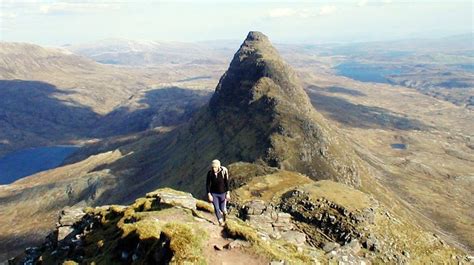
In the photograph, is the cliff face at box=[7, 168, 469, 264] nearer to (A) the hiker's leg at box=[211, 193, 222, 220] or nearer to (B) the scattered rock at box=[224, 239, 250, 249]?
(B) the scattered rock at box=[224, 239, 250, 249]

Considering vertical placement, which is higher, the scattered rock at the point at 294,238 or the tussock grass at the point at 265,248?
the tussock grass at the point at 265,248

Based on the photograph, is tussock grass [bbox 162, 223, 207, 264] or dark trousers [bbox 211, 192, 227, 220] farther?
dark trousers [bbox 211, 192, 227, 220]

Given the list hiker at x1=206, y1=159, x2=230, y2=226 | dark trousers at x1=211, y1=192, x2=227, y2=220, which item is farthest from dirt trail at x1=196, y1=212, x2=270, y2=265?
hiker at x1=206, y1=159, x2=230, y2=226

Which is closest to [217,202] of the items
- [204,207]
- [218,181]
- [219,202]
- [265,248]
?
[219,202]

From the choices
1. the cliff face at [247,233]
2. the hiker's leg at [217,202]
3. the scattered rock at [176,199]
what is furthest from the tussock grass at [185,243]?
the scattered rock at [176,199]

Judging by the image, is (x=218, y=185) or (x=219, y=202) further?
(x=219, y=202)

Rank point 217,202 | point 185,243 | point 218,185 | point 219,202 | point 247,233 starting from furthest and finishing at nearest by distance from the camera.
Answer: point 219,202 < point 217,202 < point 218,185 < point 247,233 < point 185,243

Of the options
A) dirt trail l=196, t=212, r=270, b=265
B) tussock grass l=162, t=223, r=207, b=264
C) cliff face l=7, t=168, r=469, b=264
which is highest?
tussock grass l=162, t=223, r=207, b=264

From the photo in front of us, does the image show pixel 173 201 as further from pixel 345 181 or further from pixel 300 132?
pixel 300 132

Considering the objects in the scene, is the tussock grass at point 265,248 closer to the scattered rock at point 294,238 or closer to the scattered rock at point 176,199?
the scattered rock at point 294,238

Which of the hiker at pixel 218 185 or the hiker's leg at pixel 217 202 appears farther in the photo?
the hiker's leg at pixel 217 202

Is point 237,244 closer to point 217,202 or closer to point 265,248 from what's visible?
point 265,248

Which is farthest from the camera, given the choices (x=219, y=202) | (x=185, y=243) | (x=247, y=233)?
(x=219, y=202)

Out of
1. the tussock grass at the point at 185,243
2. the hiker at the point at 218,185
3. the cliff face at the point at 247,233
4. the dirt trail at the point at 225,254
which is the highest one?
the hiker at the point at 218,185
